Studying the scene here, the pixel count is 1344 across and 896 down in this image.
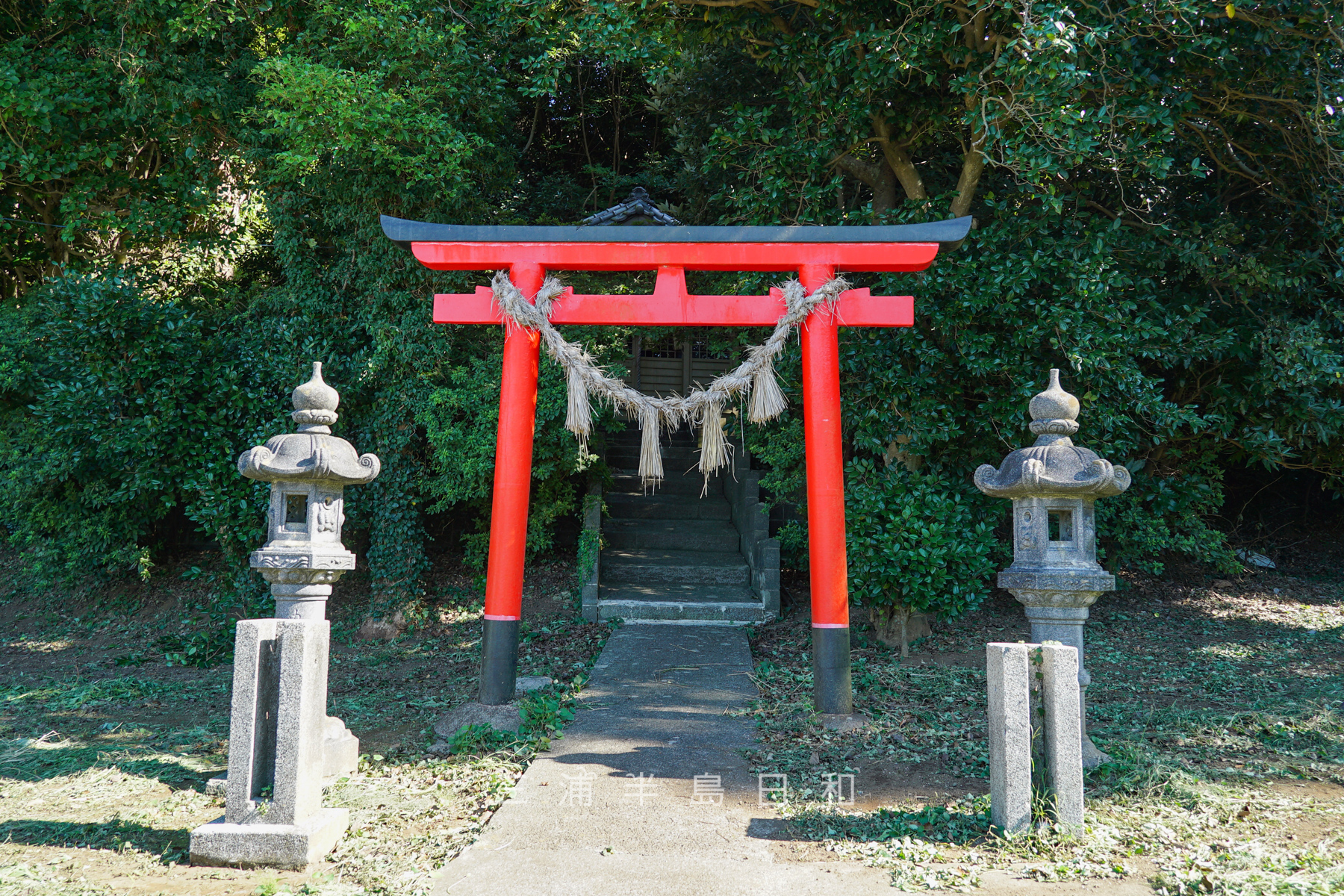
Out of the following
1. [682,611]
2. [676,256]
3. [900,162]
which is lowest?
[682,611]

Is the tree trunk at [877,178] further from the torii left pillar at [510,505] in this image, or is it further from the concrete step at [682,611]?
the concrete step at [682,611]

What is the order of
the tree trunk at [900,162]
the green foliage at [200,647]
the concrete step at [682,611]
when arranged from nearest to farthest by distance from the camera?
the tree trunk at [900,162]
the green foliage at [200,647]
the concrete step at [682,611]

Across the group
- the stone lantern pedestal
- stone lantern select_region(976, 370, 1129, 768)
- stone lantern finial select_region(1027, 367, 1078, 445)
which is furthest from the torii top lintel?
the stone lantern pedestal

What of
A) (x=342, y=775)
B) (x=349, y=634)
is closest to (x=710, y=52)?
(x=349, y=634)

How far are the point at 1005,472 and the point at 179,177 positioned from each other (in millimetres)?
9630

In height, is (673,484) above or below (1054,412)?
below

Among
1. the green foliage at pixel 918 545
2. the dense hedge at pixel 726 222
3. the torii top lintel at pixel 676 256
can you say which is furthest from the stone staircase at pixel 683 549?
the torii top lintel at pixel 676 256

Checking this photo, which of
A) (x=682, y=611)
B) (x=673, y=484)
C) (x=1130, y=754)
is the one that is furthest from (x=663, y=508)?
(x=1130, y=754)

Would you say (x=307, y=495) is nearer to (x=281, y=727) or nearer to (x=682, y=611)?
(x=281, y=727)

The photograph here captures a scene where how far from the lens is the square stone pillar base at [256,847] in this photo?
12.5 feet

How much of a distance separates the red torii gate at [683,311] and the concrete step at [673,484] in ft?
17.5

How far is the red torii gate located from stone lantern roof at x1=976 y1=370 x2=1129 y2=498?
1333mm

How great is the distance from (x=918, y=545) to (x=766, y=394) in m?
2.25

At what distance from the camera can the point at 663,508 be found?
10977mm
